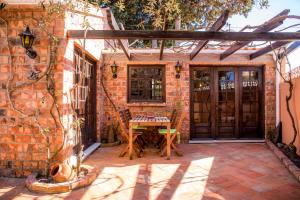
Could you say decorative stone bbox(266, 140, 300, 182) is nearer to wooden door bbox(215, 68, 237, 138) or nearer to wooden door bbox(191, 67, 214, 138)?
wooden door bbox(215, 68, 237, 138)

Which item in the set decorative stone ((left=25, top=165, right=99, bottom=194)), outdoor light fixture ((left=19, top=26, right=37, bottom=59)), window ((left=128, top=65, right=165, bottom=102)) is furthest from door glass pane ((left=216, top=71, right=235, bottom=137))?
outdoor light fixture ((left=19, top=26, right=37, bottom=59))

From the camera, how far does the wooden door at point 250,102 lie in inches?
269

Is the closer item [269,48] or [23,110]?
[23,110]

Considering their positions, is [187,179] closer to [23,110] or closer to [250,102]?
[23,110]

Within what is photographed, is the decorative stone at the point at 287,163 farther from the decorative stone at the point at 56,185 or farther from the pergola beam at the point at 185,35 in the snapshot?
the decorative stone at the point at 56,185

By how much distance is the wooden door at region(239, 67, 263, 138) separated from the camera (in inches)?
269

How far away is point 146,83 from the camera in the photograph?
6.77 metres

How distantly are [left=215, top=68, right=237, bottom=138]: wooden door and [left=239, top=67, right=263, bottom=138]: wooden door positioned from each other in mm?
220

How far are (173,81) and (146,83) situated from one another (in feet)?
2.53

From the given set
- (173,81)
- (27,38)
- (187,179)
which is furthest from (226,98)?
(27,38)

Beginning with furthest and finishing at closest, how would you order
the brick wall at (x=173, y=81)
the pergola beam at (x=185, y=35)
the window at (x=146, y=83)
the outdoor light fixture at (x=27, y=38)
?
the window at (x=146, y=83) < the brick wall at (x=173, y=81) < the pergola beam at (x=185, y=35) < the outdoor light fixture at (x=27, y=38)

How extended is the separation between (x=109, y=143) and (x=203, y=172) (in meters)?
3.02

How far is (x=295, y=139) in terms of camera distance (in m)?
5.10

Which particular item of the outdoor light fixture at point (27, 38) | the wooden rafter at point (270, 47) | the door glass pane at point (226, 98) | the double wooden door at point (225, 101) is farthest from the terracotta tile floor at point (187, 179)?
the wooden rafter at point (270, 47)
